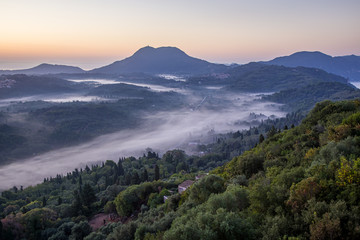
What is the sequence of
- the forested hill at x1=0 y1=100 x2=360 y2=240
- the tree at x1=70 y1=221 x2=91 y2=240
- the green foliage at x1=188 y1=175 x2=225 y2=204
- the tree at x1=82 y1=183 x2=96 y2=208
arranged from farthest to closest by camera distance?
the tree at x1=82 y1=183 x2=96 y2=208, the tree at x1=70 y1=221 x2=91 y2=240, the green foliage at x1=188 y1=175 x2=225 y2=204, the forested hill at x1=0 y1=100 x2=360 y2=240

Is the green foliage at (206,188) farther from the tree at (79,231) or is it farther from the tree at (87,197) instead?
the tree at (87,197)

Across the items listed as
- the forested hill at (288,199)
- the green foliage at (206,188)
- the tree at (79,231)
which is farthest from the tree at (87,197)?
the green foliage at (206,188)

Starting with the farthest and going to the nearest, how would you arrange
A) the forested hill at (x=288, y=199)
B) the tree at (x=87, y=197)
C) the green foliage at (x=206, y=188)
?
the tree at (x=87, y=197)
the green foliage at (x=206, y=188)
the forested hill at (x=288, y=199)

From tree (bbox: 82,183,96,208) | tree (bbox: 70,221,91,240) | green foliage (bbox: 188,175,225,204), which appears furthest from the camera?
tree (bbox: 82,183,96,208)

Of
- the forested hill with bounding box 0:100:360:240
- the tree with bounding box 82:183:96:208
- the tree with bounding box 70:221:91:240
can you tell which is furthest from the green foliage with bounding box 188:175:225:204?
the tree with bounding box 82:183:96:208

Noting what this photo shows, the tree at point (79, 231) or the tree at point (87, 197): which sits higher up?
the tree at point (79, 231)

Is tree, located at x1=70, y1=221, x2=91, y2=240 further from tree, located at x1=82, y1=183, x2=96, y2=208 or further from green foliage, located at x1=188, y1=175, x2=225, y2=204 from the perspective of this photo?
green foliage, located at x1=188, y1=175, x2=225, y2=204

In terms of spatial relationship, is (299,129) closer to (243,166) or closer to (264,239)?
(243,166)

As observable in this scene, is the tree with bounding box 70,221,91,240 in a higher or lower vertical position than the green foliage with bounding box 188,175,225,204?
lower

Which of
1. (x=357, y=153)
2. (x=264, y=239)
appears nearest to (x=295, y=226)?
(x=264, y=239)

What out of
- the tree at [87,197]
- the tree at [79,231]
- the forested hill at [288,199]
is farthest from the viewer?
the tree at [87,197]

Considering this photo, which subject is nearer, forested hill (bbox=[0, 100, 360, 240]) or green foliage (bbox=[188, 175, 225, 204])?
forested hill (bbox=[0, 100, 360, 240])

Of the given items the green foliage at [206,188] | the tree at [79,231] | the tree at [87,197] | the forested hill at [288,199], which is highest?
the forested hill at [288,199]

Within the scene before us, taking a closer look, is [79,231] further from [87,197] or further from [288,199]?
[288,199]
